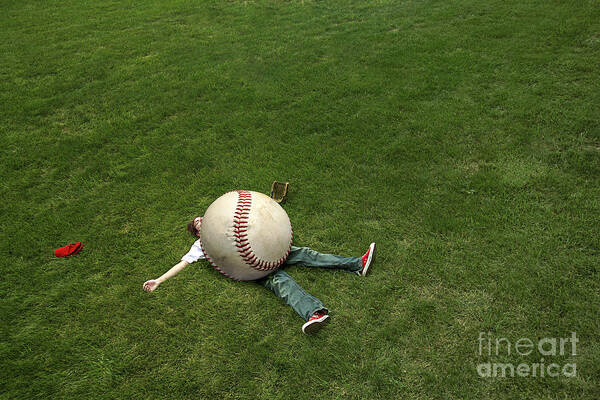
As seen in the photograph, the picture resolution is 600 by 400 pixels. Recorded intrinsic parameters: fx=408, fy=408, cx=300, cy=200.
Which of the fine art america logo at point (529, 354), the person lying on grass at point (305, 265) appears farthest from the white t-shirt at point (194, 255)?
the fine art america logo at point (529, 354)

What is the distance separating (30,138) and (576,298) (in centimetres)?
890

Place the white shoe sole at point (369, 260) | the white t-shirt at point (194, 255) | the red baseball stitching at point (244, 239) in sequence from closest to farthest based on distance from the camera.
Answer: the red baseball stitching at point (244, 239), the white shoe sole at point (369, 260), the white t-shirt at point (194, 255)

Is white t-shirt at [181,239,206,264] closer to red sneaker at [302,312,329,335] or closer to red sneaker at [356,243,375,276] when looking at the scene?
red sneaker at [302,312,329,335]

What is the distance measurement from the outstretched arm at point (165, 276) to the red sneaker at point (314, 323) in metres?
1.77

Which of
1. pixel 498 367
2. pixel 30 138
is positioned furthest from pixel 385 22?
pixel 498 367

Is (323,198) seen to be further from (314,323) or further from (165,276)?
(165,276)

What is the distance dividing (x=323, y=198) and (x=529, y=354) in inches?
122

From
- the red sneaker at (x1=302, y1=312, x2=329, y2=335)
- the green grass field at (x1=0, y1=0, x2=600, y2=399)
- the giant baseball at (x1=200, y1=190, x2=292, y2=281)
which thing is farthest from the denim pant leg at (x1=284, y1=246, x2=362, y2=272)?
the red sneaker at (x1=302, y1=312, x2=329, y2=335)

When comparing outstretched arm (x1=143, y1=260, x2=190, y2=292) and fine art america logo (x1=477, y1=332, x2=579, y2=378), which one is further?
outstretched arm (x1=143, y1=260, x2=190, y2=292)

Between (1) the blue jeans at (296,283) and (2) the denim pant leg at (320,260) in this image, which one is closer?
(1) the blue jeans at (296,283)

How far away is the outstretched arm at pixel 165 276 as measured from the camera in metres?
4.79

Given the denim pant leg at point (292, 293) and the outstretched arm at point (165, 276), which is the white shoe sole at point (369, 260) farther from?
the outstretched arm at point (165, 276)

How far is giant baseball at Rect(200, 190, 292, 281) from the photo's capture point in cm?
442

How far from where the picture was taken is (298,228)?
5.45m
